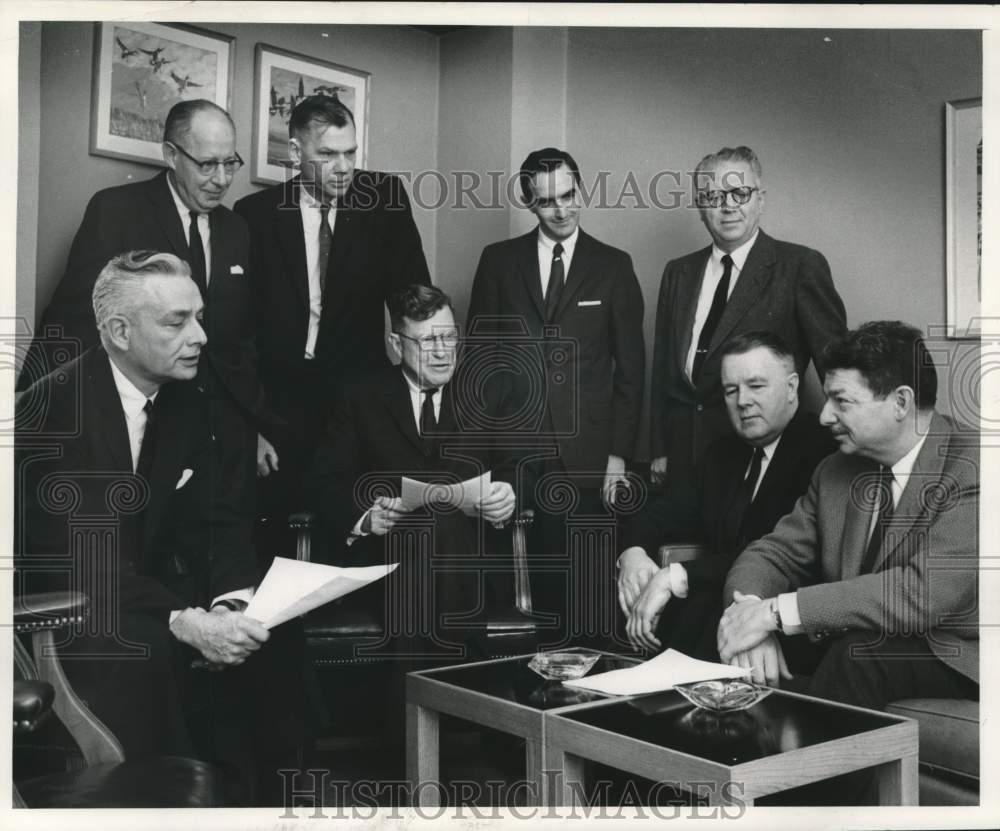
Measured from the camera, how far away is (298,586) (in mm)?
3143

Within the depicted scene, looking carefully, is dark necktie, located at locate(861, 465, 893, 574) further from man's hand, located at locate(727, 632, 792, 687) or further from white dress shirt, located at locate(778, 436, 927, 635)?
man's hand, located at locate(727, 632, 792, 687)

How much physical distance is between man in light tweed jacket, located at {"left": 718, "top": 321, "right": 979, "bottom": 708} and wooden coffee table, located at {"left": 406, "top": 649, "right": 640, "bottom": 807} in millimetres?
474

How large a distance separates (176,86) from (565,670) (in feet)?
6.59

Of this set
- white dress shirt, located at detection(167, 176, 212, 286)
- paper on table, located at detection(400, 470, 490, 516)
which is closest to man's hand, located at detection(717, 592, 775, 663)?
paper on table, located at detection(400, 470, 490, 516)

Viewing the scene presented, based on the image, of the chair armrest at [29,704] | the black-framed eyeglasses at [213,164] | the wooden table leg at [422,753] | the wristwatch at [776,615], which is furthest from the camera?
the black-framed eyeglasses at [213,164]

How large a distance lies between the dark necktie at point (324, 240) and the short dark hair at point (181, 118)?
0.45m

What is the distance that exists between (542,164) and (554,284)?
0.37m

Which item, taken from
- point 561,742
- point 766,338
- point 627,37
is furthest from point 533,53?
point 561,742

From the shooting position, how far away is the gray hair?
3088mm

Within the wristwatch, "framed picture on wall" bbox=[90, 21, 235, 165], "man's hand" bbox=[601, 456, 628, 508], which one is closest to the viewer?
the wristwatch

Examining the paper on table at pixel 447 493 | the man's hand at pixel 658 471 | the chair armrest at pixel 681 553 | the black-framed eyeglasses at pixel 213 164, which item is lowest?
the chair armrest at pixel 681 553

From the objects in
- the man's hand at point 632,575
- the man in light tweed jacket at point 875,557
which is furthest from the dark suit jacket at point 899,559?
the man's hand at point 632,575

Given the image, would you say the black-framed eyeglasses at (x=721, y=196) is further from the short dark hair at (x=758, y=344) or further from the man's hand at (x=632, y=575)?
the man's hand at (x=632, y=575)

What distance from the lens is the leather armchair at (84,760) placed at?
86.1 inches
